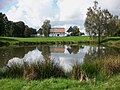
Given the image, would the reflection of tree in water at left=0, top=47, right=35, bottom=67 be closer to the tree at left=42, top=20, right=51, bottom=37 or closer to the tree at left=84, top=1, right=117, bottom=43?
the tree at left=84, top=1, right=117, bottom=43

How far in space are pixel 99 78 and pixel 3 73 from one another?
502 centimetres

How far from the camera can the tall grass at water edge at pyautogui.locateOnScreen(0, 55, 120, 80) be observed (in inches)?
550

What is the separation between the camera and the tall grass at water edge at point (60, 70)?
14.0 meters

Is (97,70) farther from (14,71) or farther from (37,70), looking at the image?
(14,71)

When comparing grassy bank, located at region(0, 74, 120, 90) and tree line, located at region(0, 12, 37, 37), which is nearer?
grassy bank, located at region(0, 74, 120, 90)

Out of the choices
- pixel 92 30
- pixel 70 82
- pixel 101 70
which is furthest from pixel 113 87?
pixel 92 30

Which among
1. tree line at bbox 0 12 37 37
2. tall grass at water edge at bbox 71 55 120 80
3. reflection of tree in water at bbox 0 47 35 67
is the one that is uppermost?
tree line at bbox 0 12 37 37

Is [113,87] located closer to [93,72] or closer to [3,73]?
[93,72]

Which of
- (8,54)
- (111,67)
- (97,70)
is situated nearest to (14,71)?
(97,70)

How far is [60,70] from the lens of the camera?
49.1 feet

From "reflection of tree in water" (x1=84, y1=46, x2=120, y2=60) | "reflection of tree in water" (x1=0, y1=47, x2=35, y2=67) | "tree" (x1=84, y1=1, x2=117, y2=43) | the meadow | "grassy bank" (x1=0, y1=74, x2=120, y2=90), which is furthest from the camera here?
"tree" (x1=84, y1=1, x2=117, y2=43)

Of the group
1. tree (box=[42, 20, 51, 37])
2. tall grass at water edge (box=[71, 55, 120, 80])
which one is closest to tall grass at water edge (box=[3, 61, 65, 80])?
tall grass at water edge (box=[71, 55, 120, 80])

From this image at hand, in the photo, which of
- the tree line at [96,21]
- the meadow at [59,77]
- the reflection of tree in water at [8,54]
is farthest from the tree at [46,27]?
the meadow at [59,77]

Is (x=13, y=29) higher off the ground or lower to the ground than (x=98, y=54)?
higher
